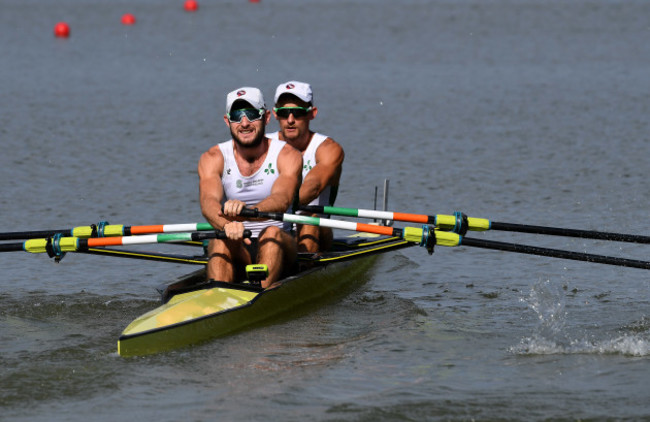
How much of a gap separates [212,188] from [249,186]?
1.18 ft

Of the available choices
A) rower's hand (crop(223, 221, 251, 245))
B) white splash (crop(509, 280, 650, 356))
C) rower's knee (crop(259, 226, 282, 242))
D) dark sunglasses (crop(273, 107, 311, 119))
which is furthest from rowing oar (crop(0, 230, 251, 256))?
white splash (crop(509, 280, 650, 356))

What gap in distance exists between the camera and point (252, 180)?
9.83 m

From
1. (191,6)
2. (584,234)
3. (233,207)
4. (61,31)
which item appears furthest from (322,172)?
(191,6)

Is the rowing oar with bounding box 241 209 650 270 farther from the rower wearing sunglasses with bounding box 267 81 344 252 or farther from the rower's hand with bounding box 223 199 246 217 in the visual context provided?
the rower wearing sunglasses with bounding box 267 81 344 252

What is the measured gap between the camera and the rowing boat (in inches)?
328

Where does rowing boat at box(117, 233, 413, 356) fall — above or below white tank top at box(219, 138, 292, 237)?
below

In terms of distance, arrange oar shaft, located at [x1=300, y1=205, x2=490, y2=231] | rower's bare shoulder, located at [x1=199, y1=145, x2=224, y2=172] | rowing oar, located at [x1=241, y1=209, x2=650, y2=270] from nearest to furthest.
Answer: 1. rowing oar, located at [x1=241, y1=209, x2=650, y2=270]
2. rower's bare shoulder, located at [x1=199, y1=145, x2=224, y2=172]
3. oar shaft, located at [x1=300, y1=205, x2=490, y2=231]

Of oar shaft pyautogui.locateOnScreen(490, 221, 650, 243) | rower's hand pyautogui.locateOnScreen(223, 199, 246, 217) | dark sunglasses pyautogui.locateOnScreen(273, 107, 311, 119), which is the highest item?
dark sunglasses pyautogui.locateOnScreen(273, 107, 311, 119)

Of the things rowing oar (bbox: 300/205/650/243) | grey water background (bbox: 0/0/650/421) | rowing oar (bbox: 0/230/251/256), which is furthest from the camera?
rowing oar (bbox: 300/205/650/243)

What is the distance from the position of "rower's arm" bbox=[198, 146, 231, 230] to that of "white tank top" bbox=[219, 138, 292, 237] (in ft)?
0.22

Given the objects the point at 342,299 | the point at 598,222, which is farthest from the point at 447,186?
the point at 342,299

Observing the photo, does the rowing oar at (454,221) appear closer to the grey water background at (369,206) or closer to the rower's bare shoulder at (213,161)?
the grey water background at (369,206)

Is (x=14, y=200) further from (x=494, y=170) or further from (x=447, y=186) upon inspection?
(x=494, y=170)

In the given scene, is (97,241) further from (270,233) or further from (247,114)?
(247,114)
